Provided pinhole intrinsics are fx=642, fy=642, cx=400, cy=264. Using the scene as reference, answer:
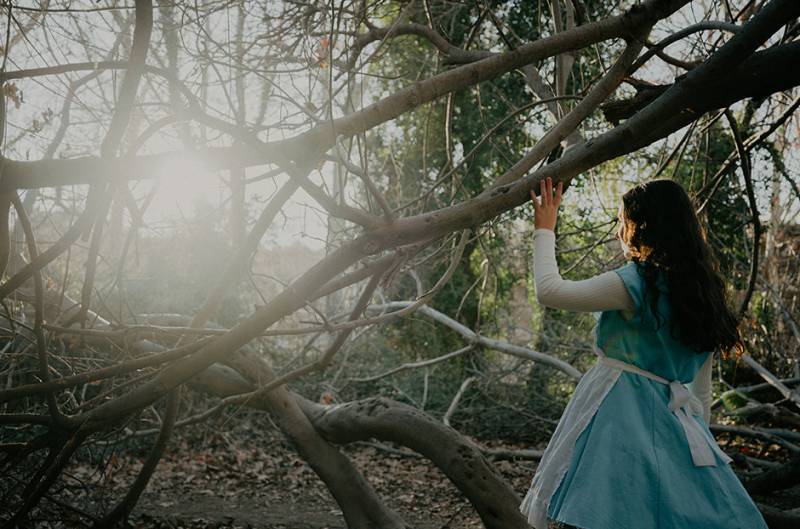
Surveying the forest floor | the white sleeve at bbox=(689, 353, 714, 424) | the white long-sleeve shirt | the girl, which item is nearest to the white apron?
the girl

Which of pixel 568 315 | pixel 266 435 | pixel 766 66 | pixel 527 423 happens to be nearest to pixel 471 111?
pixel 568 315

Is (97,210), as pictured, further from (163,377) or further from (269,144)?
(163,377)

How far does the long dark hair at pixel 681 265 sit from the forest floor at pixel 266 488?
7.57 feet

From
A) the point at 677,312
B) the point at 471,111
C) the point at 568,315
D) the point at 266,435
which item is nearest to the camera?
the point at 677,312

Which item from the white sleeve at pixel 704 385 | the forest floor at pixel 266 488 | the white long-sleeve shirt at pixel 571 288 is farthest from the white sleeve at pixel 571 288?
the forest floor at pixel 266 488

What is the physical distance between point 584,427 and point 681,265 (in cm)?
66

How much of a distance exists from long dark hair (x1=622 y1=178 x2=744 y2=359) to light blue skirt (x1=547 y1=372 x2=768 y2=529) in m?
0.28

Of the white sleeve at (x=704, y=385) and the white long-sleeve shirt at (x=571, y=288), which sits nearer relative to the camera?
the white long-sleeve shirt at (x=571, y=288)

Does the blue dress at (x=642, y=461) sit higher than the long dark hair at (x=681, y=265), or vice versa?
the long dark hair at (x=681, y=265)

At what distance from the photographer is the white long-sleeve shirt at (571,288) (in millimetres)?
2146

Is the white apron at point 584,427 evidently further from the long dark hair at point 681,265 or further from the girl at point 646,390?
the long dark hair at point 681,265

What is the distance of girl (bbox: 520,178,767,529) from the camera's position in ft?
6.71

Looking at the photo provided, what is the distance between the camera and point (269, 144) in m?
2.11

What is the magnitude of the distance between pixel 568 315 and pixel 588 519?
23.4 feet
